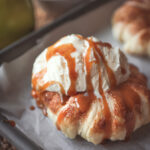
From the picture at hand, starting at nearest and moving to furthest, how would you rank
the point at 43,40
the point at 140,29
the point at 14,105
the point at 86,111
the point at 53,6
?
the point at 86,111 → the point at 14,105 → the point at 43,40 → the point at 140,29 → the point at 53,6

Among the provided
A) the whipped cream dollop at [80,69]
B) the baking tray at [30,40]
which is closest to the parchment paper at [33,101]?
the baking tray at [30,40]

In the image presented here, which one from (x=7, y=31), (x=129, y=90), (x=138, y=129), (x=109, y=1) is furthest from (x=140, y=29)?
(x=7, y=31)

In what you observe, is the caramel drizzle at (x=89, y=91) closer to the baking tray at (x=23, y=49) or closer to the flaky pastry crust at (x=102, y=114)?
the flaky pastry crust at (x=102, y=114)

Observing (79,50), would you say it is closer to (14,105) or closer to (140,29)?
(14,105)

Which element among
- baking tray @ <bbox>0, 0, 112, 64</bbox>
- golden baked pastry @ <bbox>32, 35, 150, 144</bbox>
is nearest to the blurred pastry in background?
baking tray @ <bbox>0, 0, 112, 64</bbox>

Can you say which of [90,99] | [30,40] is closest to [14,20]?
[30,40]

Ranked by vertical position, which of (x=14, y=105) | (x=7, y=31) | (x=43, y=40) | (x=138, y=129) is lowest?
(x=138, y=129)

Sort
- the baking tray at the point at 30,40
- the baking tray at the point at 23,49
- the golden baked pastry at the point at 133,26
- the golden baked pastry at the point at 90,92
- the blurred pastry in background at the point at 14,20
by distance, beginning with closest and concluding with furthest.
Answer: the baking tray at the point at 23,49, the golden baked pastry at the point at 90,92, the baking tray at the point at 30,40, the blurred pastry in background at the point at 14,20, the golden baked pastry at the point at 133,26
